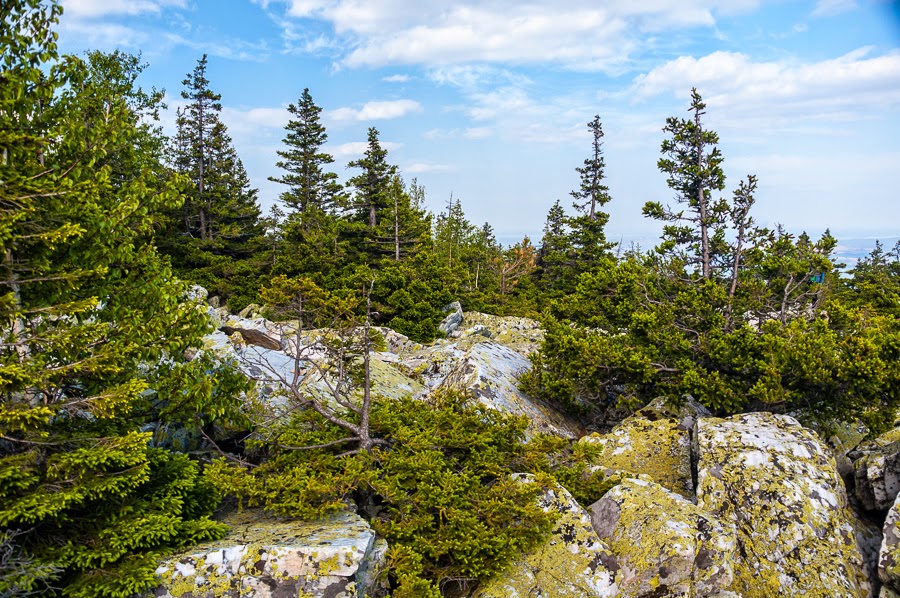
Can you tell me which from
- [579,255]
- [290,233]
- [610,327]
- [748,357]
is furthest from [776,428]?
[290,233]

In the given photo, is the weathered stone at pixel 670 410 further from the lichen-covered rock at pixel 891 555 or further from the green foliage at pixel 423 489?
the green foliage at pixel 423 489

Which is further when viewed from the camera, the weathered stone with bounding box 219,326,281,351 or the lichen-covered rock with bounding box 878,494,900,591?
the weathered stone with bounding box 219,326,281,351

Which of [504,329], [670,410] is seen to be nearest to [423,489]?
[670,410]

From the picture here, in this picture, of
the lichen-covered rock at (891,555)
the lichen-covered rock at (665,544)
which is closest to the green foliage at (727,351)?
the lichen-covered rock at (891,555)

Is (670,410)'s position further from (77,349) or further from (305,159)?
(305,159)

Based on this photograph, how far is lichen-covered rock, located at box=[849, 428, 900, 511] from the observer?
8.80m

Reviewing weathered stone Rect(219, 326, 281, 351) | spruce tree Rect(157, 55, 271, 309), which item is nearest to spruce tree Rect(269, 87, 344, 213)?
spruce tree Rect(157, 55, 271, 309)

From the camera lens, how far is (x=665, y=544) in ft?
23.0

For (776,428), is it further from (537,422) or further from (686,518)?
(537,422)

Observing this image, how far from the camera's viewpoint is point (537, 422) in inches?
447

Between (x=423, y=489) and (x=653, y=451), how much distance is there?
514cm

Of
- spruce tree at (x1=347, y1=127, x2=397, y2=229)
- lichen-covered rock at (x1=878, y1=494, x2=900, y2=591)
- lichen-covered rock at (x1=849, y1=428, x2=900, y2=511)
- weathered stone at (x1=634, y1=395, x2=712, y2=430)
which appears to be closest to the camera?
lichen-covered rock at (x1=878, y1=494, x2=900, y2=591)

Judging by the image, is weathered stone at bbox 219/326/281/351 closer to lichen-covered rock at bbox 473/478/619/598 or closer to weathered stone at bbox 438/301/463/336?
lichen-covered rock at bbox 473/478/619/598

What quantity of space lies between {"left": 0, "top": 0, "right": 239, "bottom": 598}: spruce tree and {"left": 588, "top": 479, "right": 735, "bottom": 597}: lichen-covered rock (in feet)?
17.0
